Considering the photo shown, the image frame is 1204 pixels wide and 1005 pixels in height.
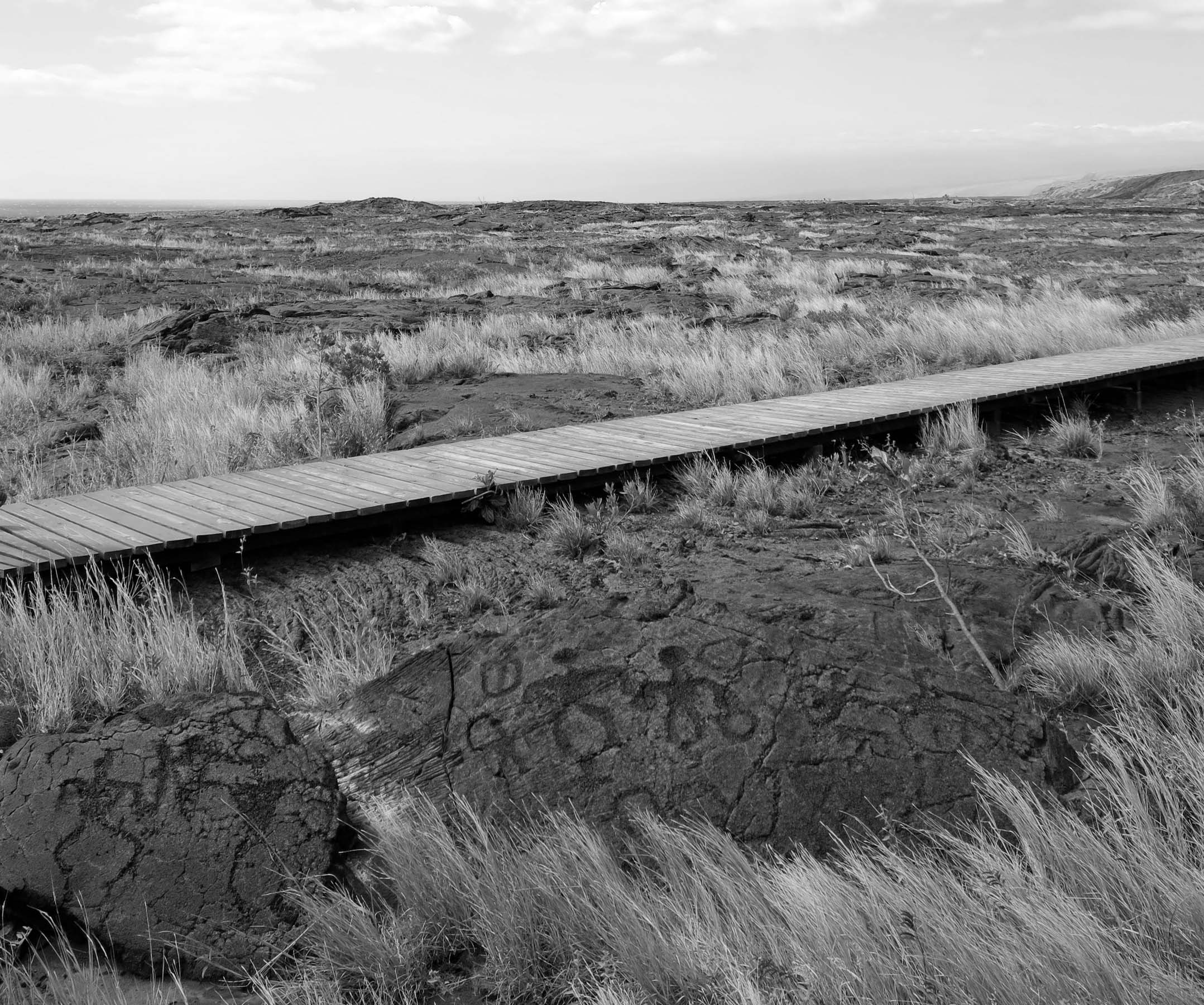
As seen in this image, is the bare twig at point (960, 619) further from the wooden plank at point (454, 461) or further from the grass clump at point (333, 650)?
the wooden plank at point (454, 461)

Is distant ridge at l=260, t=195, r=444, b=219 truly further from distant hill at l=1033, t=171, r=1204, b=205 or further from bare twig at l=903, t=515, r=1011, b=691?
bare twig at l=903, t=515, r=1011, b=691

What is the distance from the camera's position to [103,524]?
6.07m

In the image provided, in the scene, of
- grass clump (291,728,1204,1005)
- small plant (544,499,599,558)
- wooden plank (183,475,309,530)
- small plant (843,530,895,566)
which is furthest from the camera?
small plant (544,499,599,558)

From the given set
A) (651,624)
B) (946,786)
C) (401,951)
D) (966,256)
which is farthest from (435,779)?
(966,256)

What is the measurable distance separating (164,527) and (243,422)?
4.04 metres

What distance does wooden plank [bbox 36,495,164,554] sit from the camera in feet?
18.5

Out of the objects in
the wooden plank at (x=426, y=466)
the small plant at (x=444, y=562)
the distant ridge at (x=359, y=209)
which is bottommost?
the small plant at (x=444, y=562)

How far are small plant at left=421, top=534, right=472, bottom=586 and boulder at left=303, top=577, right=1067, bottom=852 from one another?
1619mm

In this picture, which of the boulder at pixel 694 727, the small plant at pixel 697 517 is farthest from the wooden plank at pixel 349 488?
the boulder at pixel 694 727

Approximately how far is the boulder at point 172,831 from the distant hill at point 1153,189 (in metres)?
75.5

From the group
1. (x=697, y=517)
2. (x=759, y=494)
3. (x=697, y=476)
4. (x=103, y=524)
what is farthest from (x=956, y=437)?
(x=103, y=524)

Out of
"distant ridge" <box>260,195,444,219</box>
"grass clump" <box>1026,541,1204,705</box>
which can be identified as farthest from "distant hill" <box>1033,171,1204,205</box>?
"grass clump" <box>1026,541,1204,705</box>

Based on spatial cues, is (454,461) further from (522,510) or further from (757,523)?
(757,523)

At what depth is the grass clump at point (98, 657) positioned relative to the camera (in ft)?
15.0
